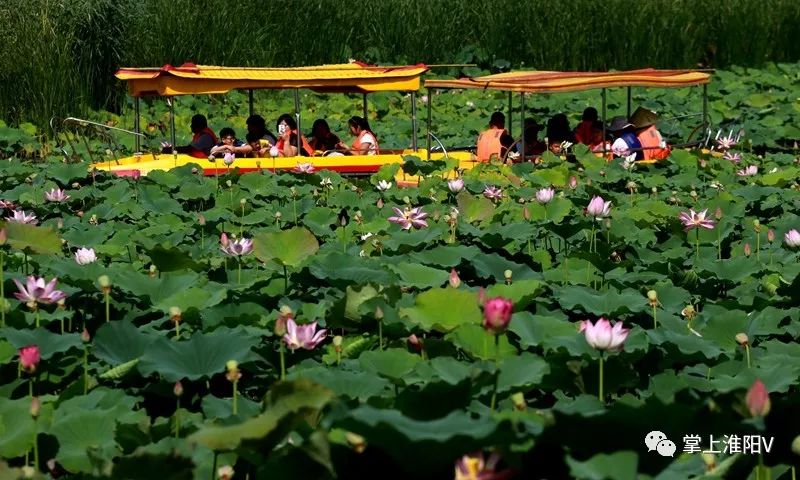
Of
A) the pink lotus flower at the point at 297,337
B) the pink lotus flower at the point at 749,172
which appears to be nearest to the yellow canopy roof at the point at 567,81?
the pink lotus flower at the point at 749,172

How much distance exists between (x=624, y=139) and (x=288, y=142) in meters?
2.60

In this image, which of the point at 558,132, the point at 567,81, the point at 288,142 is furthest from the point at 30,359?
the point at 558,132

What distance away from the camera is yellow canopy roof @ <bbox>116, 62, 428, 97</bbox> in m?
9.34

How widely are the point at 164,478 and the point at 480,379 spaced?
582 mm

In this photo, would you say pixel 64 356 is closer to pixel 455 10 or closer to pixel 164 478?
pixel 164 478

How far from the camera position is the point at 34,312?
125 inches

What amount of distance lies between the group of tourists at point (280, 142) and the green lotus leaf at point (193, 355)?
6822 millimetres

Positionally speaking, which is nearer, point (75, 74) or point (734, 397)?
point (734, 397)

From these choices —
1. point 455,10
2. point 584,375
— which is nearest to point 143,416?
point 584,375

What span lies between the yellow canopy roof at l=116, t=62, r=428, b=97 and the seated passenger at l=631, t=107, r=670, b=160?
1846 millimetres

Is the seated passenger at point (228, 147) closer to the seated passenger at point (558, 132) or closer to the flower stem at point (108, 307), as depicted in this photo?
the seated passenger at point (558, 132)

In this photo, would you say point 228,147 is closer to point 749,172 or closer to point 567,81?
point 567,81

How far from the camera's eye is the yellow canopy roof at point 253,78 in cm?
934

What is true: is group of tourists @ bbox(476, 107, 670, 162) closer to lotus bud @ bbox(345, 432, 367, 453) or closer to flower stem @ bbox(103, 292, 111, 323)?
flower stem @ bbox(103, 292, 111, 323)
